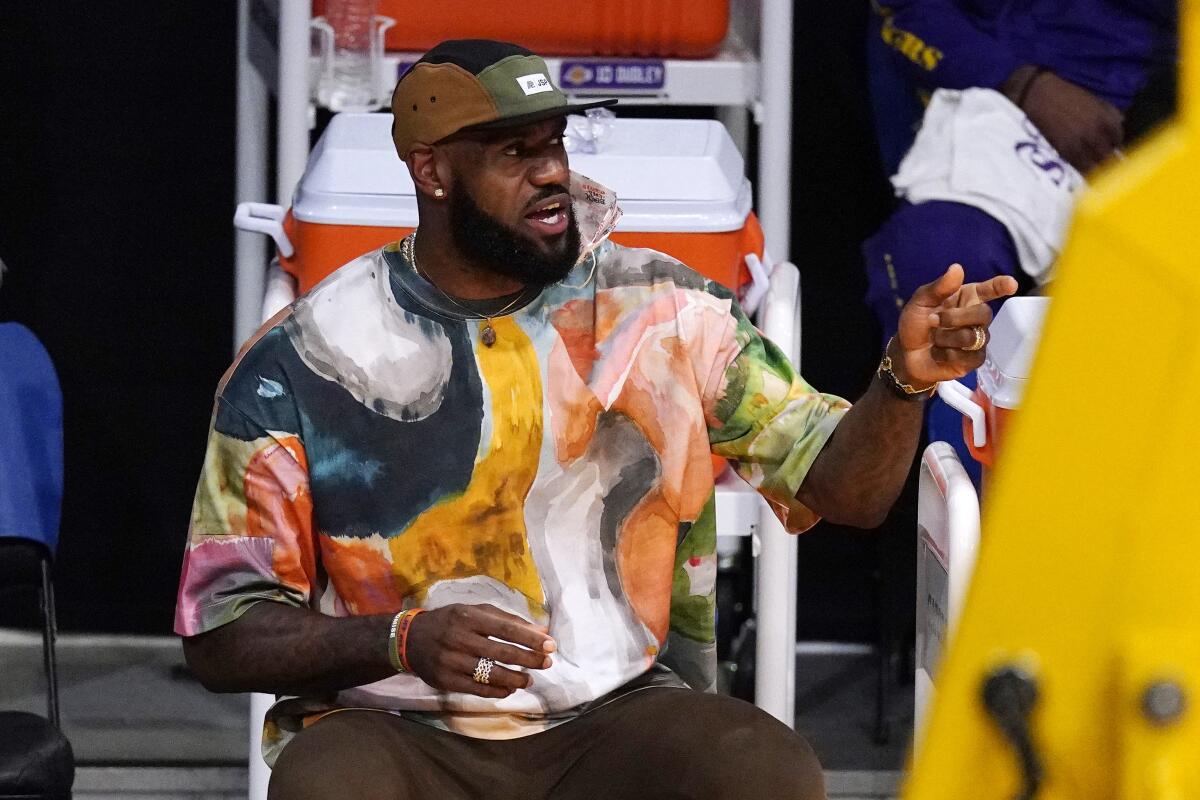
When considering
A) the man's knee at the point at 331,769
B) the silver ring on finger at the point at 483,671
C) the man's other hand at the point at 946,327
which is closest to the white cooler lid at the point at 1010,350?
the man's other hand at the point at 946,327

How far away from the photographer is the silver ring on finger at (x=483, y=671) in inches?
64.4

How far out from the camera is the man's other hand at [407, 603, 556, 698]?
1607mm

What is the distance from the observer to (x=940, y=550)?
209 centimetres

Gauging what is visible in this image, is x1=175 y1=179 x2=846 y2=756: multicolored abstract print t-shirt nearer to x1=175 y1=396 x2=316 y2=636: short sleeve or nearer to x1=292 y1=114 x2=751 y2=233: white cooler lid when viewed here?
x1=175 y1=396 x2=316 y2=636: short sleeve

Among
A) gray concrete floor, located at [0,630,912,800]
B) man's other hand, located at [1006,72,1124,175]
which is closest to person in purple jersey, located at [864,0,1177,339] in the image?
man's other hand, located at [1006,72,1124,175]

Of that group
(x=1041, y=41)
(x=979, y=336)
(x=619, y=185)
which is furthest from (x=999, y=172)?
(x=979, y=336)

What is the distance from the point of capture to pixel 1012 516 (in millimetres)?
756

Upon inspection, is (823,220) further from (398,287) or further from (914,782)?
(914,782)

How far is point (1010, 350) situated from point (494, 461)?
57 cm

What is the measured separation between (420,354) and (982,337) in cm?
63

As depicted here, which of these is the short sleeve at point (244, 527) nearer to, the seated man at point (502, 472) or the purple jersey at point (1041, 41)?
the seated man at point (502, 472)

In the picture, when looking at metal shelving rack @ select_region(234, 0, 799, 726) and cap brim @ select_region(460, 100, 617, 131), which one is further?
metal shelving rack @ select_region(234, 0, 799, 726)

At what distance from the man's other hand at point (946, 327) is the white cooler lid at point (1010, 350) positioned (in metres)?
0.33

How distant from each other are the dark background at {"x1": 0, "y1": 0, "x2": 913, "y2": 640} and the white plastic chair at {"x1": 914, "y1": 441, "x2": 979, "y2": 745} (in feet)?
3.65
